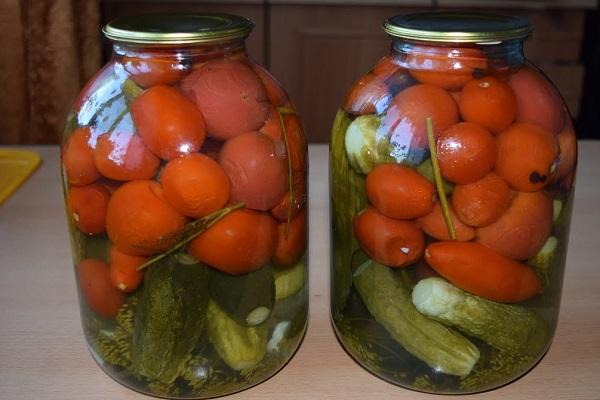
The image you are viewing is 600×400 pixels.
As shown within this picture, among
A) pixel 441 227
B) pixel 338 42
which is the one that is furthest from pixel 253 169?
pixel 338 42

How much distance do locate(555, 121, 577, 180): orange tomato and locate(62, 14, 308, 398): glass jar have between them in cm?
19

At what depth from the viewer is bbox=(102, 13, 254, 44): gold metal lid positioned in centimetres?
48

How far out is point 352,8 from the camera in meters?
2.09

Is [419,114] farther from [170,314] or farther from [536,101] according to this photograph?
A: [170,314]

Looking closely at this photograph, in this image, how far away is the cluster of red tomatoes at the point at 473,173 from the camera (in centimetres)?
50

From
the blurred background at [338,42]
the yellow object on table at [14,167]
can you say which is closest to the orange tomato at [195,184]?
the yellow object on table at [14,167]

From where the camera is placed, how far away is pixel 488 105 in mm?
501

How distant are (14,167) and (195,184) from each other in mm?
615

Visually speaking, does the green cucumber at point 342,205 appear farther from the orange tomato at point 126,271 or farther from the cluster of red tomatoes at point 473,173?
the orange tomato at point 126,271

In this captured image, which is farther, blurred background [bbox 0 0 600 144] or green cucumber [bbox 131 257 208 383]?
blurred background [bbox 0 0 600 144]

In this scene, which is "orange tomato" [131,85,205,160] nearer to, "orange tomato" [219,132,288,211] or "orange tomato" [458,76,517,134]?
"orange tomato" [219,132,288,211]

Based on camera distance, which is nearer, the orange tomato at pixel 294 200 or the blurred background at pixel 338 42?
the orange tomato at pixel 294 200

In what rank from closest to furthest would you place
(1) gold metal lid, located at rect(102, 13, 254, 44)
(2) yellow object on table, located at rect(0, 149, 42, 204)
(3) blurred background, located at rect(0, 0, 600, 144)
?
1. (1) gold metal lid, located at rect(102, 13, 254, 44)
2. (2) yellow object on table, located at rect(0, 149, 42, 204)
3. (3) blurred background, located at rect(0, 0, 600, 144)

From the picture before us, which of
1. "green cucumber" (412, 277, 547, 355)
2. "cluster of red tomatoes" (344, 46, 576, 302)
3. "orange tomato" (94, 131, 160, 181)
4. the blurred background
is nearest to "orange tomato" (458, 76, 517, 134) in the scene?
"cluster of red tomatoes" (344, 46, 576, 302)
